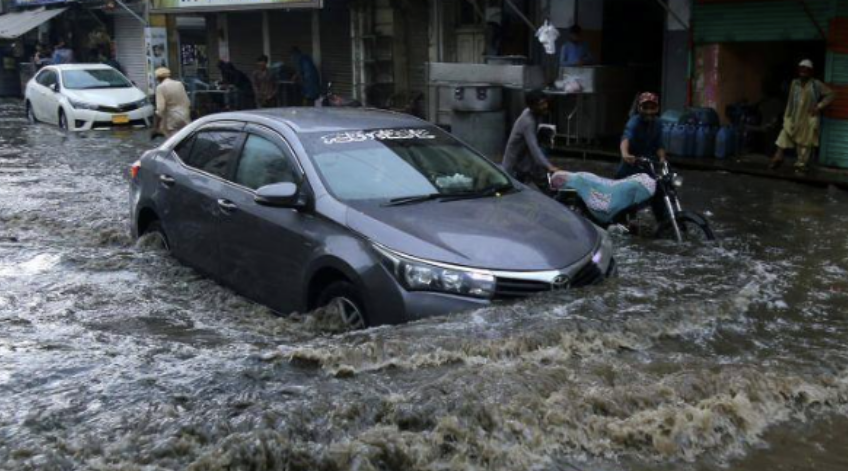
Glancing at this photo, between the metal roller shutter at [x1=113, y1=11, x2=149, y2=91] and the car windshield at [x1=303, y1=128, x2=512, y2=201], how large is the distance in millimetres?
23595

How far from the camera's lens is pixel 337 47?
882 inches

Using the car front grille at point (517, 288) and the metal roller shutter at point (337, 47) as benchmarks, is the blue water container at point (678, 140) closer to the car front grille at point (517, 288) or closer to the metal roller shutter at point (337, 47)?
the metal roller shutter at point (337, 47)

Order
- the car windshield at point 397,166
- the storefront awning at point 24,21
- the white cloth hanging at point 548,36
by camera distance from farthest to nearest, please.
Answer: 1. the storefront awning at point 24,21
2. the white cloth hanging at point 548,36
3. the car windshield at point 397,166

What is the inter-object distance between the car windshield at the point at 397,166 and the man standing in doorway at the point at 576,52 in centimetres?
958

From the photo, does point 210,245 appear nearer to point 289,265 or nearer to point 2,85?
point 289,265

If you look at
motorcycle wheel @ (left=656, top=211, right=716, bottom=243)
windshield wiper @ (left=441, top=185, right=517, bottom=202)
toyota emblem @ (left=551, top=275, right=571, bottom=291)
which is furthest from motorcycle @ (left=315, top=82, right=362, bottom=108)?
toyota emblem @ (left=551, top=275, right=571, bottom=291)

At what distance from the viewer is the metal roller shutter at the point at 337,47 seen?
71.6 feet

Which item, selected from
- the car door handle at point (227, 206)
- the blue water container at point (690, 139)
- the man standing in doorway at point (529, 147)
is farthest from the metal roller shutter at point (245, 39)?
the car door handle at point (227, 206)

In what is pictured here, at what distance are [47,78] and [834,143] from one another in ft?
56.7

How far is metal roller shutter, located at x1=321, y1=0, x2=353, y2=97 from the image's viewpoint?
2181 cm

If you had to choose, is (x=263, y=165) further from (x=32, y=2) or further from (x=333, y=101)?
(x=32, y=2)

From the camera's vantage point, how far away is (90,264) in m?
8.10

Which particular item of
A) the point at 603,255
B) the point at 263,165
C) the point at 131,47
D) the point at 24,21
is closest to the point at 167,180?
the point at 263,165

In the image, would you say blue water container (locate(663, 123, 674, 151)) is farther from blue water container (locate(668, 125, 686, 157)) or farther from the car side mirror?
the car side mirror
